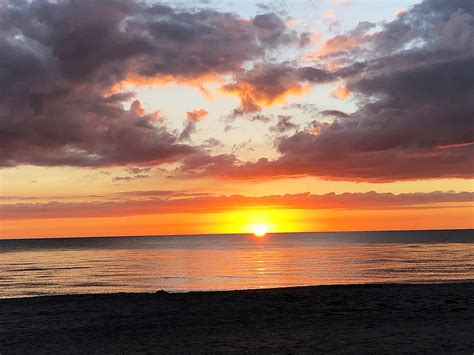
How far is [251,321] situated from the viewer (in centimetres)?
2170

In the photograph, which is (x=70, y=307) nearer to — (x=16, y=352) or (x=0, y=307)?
(x=0, y=307)

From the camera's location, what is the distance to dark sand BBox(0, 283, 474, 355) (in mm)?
17281

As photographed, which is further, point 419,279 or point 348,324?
point 419,279

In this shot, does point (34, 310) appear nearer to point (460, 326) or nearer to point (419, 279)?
point (460, 326)

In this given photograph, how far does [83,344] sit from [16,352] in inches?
85.0

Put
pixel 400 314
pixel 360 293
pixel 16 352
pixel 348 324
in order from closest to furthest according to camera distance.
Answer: pixel 16 352 < pixel 348 324 < pixel 400 314 < pixel 360 293

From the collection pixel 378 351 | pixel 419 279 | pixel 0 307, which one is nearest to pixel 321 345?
pixel 378 351

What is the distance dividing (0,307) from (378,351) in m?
20.1

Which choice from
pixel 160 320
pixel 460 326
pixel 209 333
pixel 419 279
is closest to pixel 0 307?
pixel 160 320

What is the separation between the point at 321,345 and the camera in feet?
54.9

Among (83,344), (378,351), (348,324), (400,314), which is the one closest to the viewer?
(378,351)

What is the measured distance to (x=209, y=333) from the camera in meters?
19.3

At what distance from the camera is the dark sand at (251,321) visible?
17.3 metres

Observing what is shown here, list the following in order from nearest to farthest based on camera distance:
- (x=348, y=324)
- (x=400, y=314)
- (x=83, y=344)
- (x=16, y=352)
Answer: (x=16, y=352) → (x=83, y=344) → (x=348, y=324) → (x=400, y=314)
